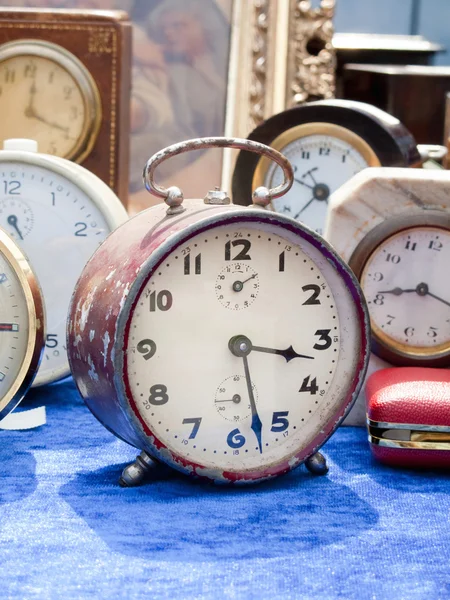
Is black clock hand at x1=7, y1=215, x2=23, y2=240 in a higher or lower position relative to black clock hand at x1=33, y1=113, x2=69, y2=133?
lower

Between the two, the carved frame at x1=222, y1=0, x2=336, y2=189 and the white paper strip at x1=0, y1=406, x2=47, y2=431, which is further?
the carved frame at x1=222, y1=0, x2=336, y2=189

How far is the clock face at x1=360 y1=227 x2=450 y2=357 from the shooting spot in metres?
2.81

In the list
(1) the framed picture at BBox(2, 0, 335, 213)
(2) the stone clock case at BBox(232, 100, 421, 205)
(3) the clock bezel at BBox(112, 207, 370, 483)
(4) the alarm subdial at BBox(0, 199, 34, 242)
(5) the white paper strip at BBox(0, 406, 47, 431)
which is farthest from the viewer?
(1) the framed picture at BBox(2, 0, 335, 213)

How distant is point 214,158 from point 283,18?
64cm

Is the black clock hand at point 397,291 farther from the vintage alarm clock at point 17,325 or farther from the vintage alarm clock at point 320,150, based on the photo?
the vintage alarm clock at point 17,325

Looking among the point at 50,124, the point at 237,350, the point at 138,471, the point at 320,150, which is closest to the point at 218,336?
the point at 237,350

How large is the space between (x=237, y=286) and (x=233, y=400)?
0.80 ft

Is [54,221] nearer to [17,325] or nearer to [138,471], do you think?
[17,325]

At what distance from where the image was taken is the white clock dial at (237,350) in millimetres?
2227

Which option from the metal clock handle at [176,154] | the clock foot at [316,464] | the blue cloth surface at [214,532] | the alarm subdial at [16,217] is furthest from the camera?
the alarm subdial at [16,217]

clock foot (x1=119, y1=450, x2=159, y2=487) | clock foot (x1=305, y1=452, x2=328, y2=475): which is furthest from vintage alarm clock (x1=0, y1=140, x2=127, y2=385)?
clock foot (x1=305, y1=452, x2=328, y2=475)

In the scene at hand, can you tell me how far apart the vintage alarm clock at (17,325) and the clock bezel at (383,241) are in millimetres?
840

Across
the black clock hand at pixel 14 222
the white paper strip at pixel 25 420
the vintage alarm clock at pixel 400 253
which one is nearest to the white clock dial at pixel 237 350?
the vintage alarm clock at pixel 400 253

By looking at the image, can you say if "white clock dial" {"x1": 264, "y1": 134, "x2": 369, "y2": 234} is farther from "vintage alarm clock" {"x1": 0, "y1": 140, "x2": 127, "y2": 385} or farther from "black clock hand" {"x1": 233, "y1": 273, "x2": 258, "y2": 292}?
"black clock hand" {"x1": 233, "y1": 273, "x2": 258, "y2": 292}
